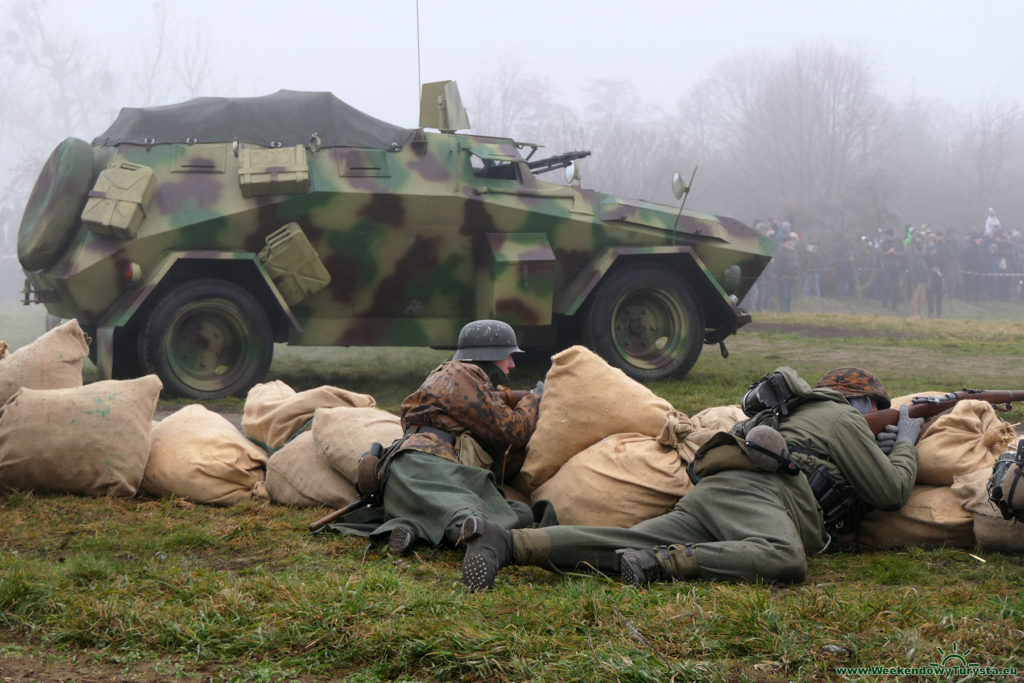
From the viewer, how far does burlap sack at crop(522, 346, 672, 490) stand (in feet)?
16.5

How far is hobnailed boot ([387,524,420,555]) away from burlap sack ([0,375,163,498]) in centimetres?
173

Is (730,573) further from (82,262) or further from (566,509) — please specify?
(82,262)

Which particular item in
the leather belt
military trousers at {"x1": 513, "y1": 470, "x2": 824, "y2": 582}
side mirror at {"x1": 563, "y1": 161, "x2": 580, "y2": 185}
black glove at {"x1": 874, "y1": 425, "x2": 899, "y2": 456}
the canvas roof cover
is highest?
the canvas roof cover

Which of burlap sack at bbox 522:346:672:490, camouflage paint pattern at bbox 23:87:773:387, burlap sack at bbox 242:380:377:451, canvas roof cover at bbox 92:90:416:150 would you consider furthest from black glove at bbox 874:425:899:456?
canvas roof cover at bbox 92:90:416:150

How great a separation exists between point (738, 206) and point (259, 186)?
3609cm

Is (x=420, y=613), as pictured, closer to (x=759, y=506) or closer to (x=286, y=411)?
(x=759, y=506)

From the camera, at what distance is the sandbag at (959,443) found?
15.4 feet

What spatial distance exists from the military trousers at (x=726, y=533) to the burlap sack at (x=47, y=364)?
320 centimetres

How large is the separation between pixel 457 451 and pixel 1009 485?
218 cm

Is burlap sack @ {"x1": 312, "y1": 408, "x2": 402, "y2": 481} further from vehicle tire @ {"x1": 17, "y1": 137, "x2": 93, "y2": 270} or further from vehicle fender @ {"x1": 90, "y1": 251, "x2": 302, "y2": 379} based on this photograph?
vehicle tire @ {"x1": 17, "y1": 137, "x2": 93, "y2": 270}

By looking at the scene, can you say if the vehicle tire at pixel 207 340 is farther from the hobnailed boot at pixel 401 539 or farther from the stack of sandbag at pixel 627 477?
the hobnailed boot at pixel 401 539

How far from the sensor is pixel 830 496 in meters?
4.35

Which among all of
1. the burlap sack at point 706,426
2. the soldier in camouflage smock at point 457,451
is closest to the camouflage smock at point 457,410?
the soldier in camouflage smock at point 457,451

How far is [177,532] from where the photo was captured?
475cm
